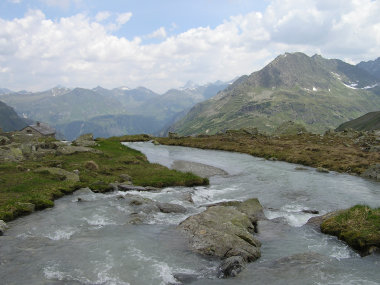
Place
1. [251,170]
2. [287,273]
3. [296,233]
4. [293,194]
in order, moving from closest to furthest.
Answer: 1. [287,273]
2. [296,233]
3. [293,194]
4. [251,170]

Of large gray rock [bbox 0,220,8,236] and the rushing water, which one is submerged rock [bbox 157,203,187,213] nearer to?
the rushing water

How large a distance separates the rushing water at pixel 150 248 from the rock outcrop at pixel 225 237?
0.59m

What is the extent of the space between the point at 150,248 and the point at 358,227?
1483cm

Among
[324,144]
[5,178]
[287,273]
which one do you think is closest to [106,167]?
[5,178]

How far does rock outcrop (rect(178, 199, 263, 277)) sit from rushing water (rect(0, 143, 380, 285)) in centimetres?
59

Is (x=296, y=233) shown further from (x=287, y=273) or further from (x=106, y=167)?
(x=106, y=167)

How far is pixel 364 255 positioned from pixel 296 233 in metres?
4.92

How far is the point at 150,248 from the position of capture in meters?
20.2

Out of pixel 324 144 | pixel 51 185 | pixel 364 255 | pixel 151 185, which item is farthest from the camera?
pixel 324 144

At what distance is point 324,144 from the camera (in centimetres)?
7631

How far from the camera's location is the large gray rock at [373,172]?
44034mm

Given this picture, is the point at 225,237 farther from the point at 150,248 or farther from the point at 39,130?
the point at 39,130

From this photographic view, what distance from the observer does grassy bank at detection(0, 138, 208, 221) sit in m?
28.2

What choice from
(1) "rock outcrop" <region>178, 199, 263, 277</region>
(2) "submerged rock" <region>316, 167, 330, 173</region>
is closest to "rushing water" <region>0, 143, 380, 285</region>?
(1) "rock outcrop" <region>178, 199, 263, 277</region>
